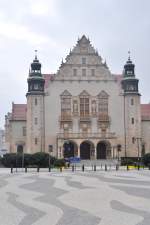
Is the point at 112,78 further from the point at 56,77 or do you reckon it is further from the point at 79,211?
the point at 79,211

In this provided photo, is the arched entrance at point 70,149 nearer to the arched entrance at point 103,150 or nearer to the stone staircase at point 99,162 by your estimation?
the arched entrance at point 103,150

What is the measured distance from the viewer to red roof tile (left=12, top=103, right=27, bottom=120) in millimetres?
92938

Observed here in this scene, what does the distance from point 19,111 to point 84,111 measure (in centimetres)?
1449

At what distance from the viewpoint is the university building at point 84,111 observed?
85.7 metres

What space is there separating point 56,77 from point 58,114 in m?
6.36

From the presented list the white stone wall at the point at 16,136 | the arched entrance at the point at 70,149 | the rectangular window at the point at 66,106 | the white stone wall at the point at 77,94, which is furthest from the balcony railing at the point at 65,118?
the white stone wall at the point at 16,136

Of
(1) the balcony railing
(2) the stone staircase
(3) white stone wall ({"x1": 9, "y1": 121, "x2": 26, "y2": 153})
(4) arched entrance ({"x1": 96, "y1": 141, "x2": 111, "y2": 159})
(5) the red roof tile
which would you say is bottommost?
(2) the stone staircase

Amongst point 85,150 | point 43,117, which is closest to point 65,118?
point 43,117

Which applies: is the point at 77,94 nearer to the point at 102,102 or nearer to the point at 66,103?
the point at 66,103

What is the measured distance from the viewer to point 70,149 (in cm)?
8644

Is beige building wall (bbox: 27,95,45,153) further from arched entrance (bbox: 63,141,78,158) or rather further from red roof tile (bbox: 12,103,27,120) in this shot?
red roof tile (bbox: 12,103,27,120)

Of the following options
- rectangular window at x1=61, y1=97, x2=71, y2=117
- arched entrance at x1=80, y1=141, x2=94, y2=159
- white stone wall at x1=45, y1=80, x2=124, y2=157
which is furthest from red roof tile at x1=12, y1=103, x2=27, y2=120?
arched entrance at x1=80, y1=141, x2=94, y2=159

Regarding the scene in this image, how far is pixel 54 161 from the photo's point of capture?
231 feet

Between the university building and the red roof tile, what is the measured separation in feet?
15.2
